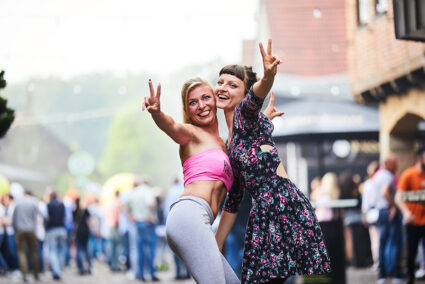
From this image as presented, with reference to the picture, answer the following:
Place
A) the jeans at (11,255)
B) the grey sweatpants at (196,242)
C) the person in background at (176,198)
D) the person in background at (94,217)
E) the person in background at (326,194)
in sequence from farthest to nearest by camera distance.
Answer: the person in background at (94,217) → the jeans at (11,255) → the person in background at (326,194) → the person in background at (176,198) → the grey sweatpants at (196,242)

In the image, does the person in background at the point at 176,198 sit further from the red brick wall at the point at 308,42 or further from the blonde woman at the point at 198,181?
the blonde woman at the point at 198,181

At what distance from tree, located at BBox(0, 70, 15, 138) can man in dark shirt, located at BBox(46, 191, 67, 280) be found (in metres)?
9.09

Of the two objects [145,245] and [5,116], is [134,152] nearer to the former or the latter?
[145,245]

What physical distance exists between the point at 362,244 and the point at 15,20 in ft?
26.7

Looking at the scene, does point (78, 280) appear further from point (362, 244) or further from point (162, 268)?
point (362, 244)

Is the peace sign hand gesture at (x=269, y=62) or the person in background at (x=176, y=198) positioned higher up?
the peace sign hand gesture at (x=269, y=62)

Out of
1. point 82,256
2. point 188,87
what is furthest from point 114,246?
point 188,87

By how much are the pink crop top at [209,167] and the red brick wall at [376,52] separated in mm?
8925

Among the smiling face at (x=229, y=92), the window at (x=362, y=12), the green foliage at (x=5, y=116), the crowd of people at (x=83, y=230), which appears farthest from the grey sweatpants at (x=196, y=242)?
the window at (x=362, y=12)

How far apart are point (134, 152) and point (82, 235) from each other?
2818 cm

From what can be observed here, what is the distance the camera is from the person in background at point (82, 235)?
15.6 m

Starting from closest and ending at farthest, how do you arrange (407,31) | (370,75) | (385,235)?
1. (407,31)
2. (385,235)
3. (370,75)

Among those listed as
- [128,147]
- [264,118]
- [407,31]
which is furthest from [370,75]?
[128,147]

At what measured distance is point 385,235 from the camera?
36.8ft
